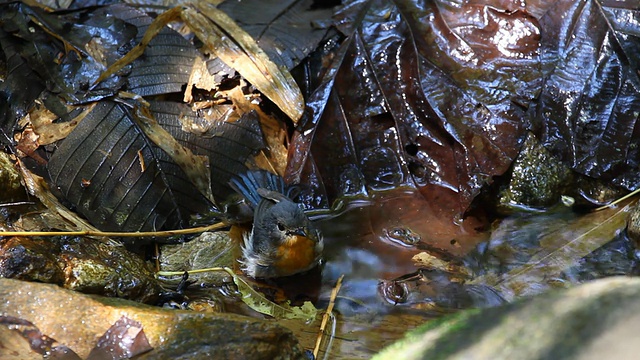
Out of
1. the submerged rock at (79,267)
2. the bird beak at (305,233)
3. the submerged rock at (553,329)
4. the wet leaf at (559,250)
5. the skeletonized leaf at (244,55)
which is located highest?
the submerged rock at (553,329)

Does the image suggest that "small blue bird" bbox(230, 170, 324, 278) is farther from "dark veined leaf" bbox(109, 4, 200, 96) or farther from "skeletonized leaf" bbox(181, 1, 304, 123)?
"dark veined leaf" bbox(109, 4, 200, 96)

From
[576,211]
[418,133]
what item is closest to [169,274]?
[418,133]

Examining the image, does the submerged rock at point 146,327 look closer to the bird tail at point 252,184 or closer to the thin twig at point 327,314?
the thin twig at point 327,314

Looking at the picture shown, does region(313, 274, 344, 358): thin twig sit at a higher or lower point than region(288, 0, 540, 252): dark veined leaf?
lower

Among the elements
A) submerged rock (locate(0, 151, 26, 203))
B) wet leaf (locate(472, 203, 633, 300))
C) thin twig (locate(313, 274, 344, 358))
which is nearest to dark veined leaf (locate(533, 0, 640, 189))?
wet leaf (locate(472, 203, 633, 300))

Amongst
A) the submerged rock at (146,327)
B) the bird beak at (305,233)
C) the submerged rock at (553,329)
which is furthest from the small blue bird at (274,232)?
the submerged rock at (553,329)

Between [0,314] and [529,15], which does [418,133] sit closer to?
Answer: [529,15]
